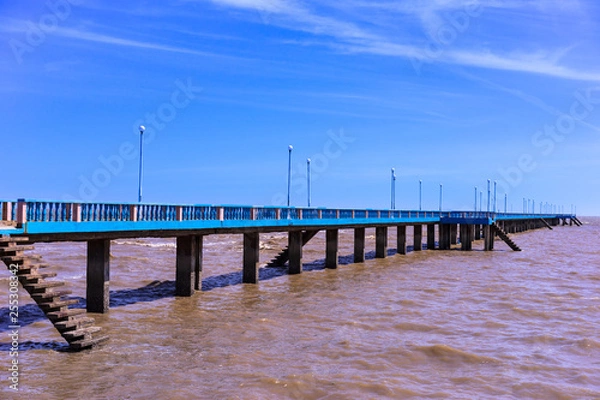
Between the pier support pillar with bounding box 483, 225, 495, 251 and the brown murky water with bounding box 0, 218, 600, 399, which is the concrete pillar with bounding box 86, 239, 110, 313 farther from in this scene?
the pier support pillar with bounding box 483, 225, 495, 251

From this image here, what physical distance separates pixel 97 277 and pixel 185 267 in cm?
501

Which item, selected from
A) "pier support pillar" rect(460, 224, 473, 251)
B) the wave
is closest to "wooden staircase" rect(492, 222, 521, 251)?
"pier support pillar" rect(460, 224, 473, 251)

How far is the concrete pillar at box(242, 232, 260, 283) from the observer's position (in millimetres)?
29203

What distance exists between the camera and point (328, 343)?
15.8m

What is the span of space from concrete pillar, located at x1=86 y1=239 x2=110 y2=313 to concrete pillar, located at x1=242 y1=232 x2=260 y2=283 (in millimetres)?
9836

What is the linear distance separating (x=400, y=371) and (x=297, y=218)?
20.0 metres

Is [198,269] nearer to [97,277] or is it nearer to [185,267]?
[185,267]

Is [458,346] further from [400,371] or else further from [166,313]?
[166,313]

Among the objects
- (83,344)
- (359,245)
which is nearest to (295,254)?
(359,245)

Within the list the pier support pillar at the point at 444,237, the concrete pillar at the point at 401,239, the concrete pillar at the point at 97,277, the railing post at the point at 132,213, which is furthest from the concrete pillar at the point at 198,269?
the pier support pillar at the point at 444,237

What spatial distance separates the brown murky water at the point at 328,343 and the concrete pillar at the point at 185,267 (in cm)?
65

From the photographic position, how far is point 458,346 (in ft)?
50.7

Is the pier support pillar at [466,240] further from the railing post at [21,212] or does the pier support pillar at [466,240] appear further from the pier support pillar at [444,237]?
the railing post at [21,212]

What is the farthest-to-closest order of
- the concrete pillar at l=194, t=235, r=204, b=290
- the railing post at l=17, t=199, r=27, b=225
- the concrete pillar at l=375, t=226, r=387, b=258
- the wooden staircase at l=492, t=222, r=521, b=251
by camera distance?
the wooden staircase at l=492, t=222, r=521, b=251, the concrete pillar at l=375, t=226, r=387, b=258, the concrete pillar at l=194, t=235, r=204, b=290, the railing post at l=17, t=199, r=27, b=225
